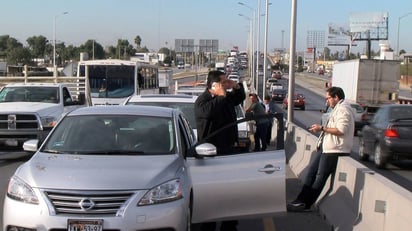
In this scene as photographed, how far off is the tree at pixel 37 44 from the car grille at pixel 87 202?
134 meters

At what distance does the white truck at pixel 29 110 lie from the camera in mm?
13492

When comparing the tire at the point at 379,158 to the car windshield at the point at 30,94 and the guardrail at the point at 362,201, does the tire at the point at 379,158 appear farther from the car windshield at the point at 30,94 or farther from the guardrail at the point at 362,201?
the car windshield at the point at 30,94

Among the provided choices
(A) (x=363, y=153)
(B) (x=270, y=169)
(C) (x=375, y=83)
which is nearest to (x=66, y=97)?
(A) (x=363, y=153)

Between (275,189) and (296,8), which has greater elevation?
(296,8)

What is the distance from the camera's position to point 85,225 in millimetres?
Result: 4871

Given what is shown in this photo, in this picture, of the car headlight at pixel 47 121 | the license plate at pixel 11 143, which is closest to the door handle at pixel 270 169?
the license plate at pixel 11 143

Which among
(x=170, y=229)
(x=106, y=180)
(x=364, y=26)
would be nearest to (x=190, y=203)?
(x=170, y=229)

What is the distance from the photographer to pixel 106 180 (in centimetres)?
502

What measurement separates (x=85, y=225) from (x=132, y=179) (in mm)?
560

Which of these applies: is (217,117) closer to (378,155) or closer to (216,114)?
(216,114)

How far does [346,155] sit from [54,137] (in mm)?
3908

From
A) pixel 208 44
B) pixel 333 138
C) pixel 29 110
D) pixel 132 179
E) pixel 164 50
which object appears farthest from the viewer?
pixel 164 50

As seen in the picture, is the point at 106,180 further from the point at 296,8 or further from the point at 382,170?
the point at 296,8

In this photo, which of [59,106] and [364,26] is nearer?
[59,106]
